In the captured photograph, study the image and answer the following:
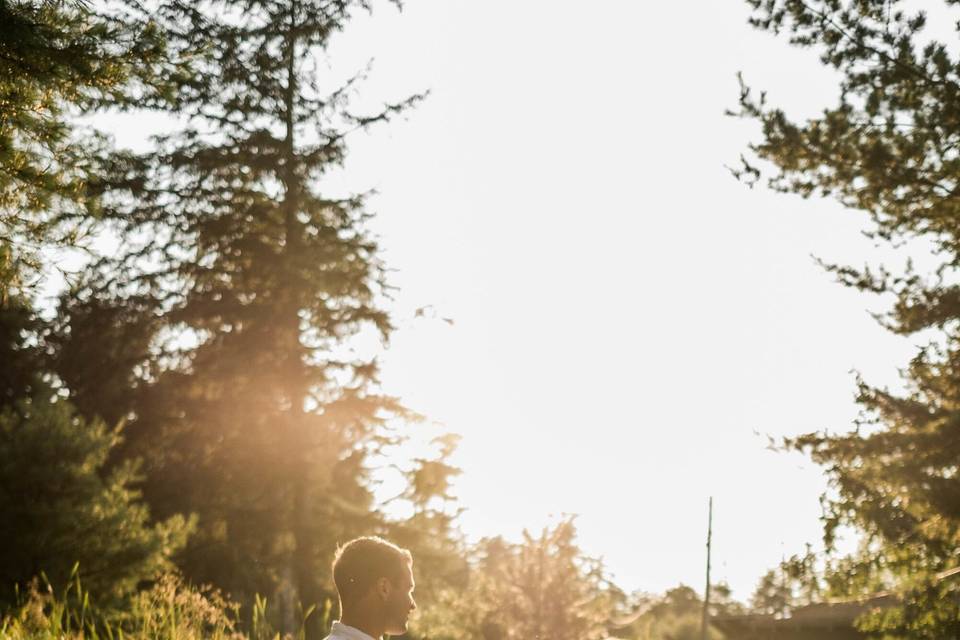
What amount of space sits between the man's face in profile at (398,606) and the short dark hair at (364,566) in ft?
0.12

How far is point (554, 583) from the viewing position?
25484 millimetres

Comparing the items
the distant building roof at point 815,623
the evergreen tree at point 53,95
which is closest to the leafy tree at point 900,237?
the evergreen tree at point 53,95

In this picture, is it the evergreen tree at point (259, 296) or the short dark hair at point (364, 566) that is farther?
the evergreen tree at point (259, 296)

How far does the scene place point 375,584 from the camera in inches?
163

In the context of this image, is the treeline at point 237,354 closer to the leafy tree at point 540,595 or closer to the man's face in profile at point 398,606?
the leafy tree at point 540,595

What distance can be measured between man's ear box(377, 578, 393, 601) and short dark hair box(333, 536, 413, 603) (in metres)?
0.02

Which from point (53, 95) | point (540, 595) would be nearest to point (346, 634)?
point (53, 95)

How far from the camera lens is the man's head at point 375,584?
13.5 ft

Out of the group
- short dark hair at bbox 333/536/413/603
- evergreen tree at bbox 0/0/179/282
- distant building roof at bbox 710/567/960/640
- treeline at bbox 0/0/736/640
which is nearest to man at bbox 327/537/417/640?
short dark hair at bbox 333/536/413/603

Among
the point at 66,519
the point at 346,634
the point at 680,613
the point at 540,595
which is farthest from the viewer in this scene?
the point at 680,613

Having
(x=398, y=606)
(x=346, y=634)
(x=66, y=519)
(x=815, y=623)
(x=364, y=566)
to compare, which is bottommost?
(x=346, y=634)

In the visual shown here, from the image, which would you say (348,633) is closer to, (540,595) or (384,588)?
(384,588)

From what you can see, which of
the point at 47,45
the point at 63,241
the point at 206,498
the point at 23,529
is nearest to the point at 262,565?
the point at 206,498

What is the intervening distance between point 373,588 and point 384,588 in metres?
0.05
